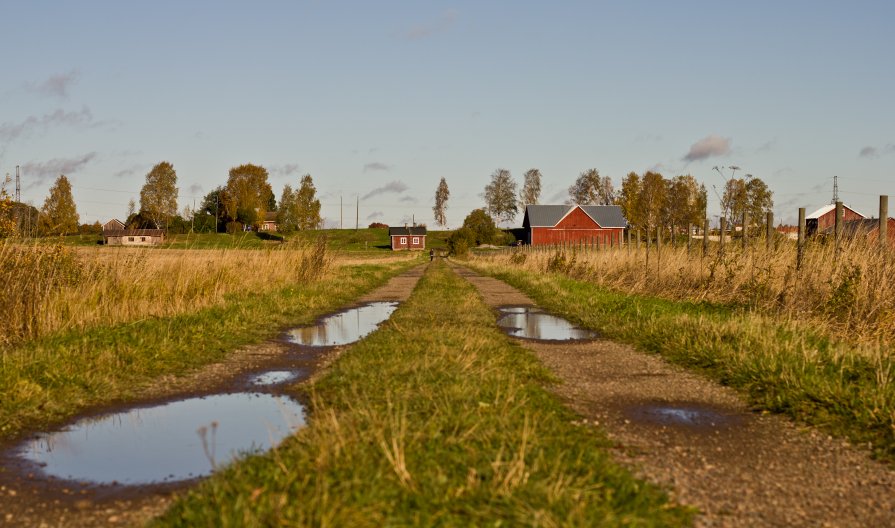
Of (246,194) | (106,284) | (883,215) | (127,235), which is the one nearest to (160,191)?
(127,235)

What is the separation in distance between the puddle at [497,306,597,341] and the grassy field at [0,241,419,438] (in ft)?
14.1

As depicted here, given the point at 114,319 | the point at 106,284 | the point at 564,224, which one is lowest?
the point at 114,319

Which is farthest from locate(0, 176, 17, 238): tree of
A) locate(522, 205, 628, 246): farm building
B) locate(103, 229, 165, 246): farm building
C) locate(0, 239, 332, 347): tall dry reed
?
locate(103, 229, 165, 246): farm building

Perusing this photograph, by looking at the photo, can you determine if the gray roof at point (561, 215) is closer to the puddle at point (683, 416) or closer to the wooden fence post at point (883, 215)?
the wooden fence post at point (883, 215)

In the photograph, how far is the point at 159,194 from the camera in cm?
10462

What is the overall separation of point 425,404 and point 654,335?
5979 mm

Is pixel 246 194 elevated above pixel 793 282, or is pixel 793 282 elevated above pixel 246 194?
pixel 246 194

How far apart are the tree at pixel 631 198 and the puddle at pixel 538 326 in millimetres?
90813

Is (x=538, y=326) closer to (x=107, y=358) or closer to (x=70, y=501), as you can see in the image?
(x=107, y=358)

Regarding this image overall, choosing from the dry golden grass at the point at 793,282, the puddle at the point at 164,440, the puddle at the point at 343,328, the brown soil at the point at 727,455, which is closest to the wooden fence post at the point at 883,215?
the dry golden grass at the point at 793,282

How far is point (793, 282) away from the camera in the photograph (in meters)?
12.6

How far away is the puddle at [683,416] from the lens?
6309mm

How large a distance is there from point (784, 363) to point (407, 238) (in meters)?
106

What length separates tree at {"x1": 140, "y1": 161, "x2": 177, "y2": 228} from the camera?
104 metres
